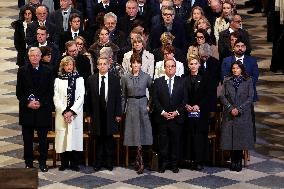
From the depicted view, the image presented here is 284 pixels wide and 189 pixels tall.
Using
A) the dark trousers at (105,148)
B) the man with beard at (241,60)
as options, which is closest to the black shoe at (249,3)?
the man with beard at (241,60)

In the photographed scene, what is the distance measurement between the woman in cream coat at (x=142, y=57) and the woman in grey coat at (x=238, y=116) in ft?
4.20

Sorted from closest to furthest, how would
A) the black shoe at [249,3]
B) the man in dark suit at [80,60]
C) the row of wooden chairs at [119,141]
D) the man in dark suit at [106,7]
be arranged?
the row of wooden chairs at [119,141], the man in dark suit at [80,60], the man in dark suit at [106,7], the black shoe at [249,3]

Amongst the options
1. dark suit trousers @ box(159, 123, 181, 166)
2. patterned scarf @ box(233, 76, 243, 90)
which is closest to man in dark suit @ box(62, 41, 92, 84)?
dark suit trousers @ box(159, 123, 181, 166)

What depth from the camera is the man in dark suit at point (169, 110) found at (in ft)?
49.3

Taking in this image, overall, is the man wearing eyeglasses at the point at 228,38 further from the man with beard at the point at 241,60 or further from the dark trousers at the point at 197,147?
the dark trousers at the point at 197,147

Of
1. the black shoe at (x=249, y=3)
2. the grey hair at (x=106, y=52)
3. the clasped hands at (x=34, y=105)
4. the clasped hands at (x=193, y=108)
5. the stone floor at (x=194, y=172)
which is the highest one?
the black shoe at (x=249, y=3)

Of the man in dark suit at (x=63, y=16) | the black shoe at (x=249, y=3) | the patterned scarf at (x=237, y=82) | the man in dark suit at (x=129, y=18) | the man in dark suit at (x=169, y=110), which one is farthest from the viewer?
the black shoe at (x=249, y=3)

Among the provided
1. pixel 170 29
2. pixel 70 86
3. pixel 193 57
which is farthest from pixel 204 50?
pixel 70 86

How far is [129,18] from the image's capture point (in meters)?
17.4

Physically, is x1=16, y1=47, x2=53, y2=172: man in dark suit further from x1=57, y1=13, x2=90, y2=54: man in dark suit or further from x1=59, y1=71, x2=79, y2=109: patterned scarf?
x1=57, y1=13, x2=90, y2=54: man in dark suit

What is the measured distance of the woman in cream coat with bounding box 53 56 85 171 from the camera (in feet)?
49.1

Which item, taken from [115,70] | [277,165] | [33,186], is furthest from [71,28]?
[33,186]

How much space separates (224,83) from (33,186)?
633cm

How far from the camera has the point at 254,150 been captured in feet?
53.2
